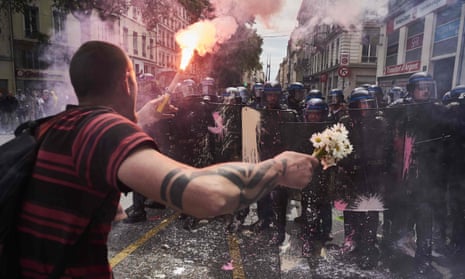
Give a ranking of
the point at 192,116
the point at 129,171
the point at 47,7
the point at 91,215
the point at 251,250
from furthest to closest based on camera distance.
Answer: the point at 47,7 < the point at 192,116 < the point at 251,250 < the point at 91,215 < the point at 129,171

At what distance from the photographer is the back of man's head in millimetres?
1315

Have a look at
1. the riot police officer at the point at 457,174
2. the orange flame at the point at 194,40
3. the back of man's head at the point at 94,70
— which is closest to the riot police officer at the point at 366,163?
the riot police officer at the point at 457,174

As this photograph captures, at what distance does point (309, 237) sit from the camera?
452 centimetres

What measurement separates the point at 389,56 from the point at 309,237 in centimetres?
1632

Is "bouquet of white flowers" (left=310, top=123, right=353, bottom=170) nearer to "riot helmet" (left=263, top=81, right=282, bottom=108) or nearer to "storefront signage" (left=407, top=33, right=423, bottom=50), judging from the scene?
"riot helmet" (left=263, top=81, right=282, bottom=108)

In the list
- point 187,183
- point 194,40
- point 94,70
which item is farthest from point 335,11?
point 187,183

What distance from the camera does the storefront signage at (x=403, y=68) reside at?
591 inches

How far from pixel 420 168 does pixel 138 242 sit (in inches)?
137

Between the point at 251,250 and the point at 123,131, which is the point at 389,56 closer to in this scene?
the point at 251,250

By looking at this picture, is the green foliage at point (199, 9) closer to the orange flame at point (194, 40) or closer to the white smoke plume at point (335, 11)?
the orange flame at point (194, 40)

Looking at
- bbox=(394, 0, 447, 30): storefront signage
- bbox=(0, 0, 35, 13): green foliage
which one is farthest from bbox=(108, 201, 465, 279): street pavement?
bbox=(0, 0, 35, 13): green foliage

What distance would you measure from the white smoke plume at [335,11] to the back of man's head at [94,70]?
5544 mm

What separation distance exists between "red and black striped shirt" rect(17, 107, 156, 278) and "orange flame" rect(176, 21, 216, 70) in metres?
2.03

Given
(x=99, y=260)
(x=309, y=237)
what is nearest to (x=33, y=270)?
(x=99, y=260)
